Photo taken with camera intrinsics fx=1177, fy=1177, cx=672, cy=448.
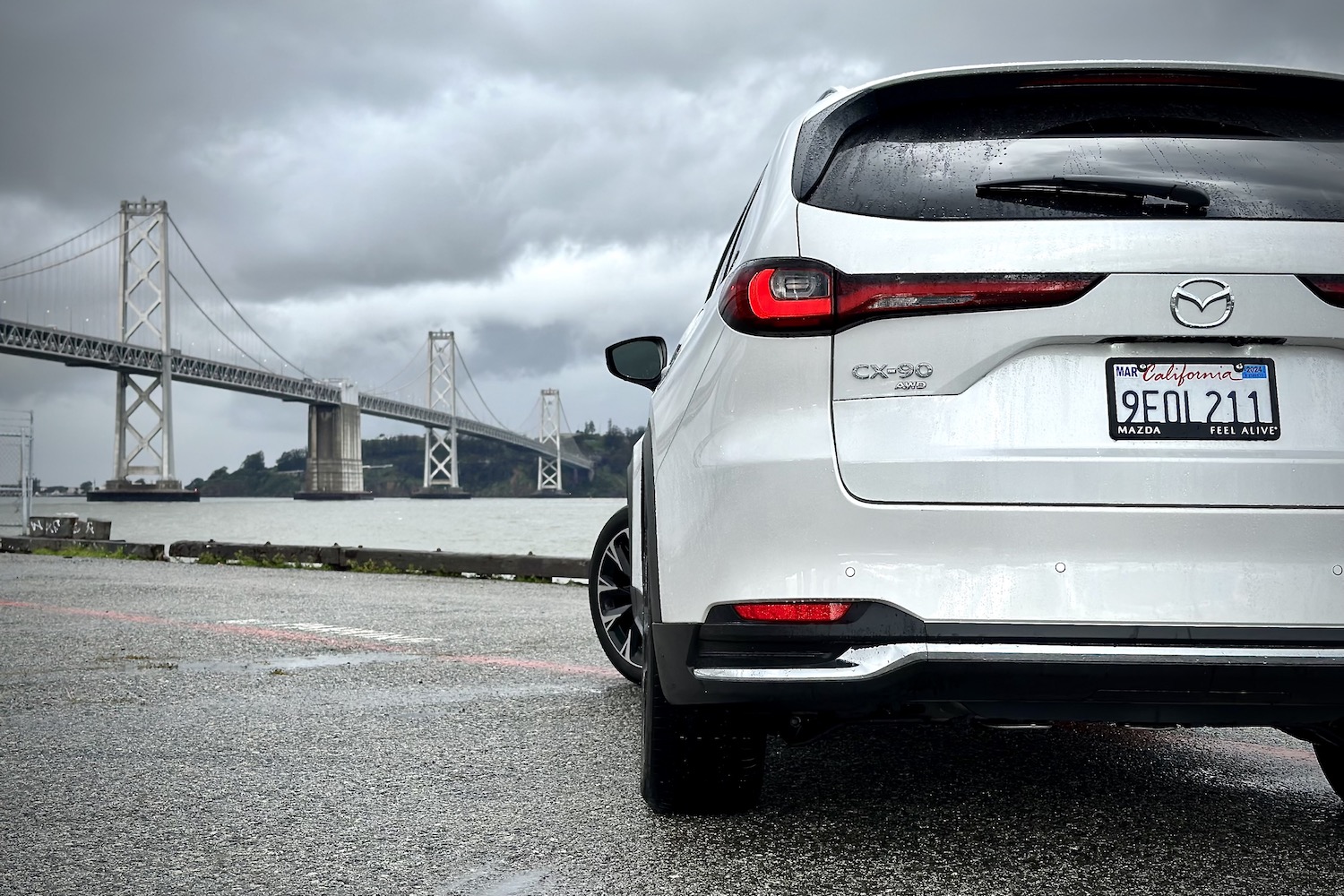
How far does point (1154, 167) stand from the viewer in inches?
86.5

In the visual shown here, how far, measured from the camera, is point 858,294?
83.7 inches

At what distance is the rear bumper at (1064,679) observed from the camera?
200 centimetres

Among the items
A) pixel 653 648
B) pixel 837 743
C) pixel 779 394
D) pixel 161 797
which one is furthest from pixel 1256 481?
pixel 161 797

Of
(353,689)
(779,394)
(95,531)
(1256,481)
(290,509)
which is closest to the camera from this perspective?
(1256,481)

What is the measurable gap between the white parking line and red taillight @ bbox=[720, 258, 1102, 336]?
4.73 metres

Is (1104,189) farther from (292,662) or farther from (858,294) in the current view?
(292,662)

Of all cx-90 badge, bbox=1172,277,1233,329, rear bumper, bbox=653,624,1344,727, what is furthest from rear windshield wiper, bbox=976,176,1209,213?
rear bumper, bbox=653,624,1344,727

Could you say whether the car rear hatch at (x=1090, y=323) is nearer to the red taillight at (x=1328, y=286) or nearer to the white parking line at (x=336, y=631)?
the red taillight at (x=1328, y=286)

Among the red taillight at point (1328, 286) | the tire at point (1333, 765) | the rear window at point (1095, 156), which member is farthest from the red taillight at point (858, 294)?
the tire at point (1333, 765)

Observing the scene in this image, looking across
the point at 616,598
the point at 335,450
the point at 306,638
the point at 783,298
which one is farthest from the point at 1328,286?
the point at 335,450

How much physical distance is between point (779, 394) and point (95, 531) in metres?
18.2

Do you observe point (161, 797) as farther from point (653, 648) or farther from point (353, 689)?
point (353, 689)

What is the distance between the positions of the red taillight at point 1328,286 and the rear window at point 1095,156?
13cm

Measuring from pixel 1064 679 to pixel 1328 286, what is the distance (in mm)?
830
